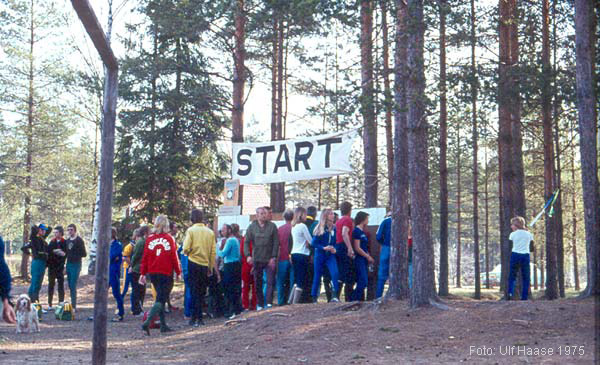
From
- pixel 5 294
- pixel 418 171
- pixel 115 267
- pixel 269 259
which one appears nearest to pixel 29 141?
pixel 115 267

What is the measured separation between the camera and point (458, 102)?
1262cm

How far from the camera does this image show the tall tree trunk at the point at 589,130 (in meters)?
Result: 11.0

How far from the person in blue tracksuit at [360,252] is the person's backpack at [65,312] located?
7032 millimetres

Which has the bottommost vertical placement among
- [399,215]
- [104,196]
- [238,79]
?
[399,215]

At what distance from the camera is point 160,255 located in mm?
12133

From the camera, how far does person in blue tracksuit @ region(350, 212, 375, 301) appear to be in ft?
43.5

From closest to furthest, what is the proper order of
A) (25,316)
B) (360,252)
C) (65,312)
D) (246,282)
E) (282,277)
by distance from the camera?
(360,252), (25,316), (282,277), (246,282), (65,312)

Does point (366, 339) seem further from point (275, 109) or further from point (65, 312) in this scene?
point (275, 109)

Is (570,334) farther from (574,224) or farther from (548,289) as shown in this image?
(574,224)

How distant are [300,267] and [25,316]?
18.2 feet

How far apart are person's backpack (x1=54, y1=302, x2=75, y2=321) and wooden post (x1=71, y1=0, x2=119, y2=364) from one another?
901 cm

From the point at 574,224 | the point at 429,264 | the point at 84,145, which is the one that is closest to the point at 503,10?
the point at 429,264

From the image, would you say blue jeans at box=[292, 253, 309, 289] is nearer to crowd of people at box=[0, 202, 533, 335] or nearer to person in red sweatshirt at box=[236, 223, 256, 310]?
crowd of people at box=[0, 202, 533, 335]

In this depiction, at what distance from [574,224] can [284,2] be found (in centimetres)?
3233
